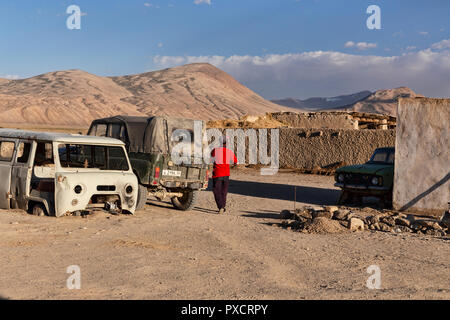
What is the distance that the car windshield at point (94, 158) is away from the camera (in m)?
11.4

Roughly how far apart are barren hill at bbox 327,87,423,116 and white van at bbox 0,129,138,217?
146018 millimetres

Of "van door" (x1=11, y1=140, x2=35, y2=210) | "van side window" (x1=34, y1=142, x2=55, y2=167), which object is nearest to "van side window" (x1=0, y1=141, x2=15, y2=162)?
"van door" (x1=11, y1=140, x2=35, y2=210)

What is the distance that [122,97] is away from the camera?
12625 centimetres

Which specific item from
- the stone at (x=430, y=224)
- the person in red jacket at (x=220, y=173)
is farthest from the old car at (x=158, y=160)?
the stone at (x=430, y=224)

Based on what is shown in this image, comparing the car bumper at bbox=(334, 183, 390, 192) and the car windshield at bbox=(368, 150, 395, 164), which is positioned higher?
the car windshield at bbox=(368, 150, 395, 164)

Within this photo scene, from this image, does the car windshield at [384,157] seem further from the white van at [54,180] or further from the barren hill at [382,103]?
the barren hill at [382,103]

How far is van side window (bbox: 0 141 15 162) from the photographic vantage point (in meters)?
10.6

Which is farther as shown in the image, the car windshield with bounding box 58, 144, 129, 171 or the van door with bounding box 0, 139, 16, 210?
the car windshield with bounding box 58, 144, 129, 171

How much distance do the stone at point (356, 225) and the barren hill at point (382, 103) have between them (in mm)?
144489

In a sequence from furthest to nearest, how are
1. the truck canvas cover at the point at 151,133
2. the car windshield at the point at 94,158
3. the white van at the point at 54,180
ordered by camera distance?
the truck canvas cover at the point at 151,133
the car windshield at the point at 94,158
the white van at the point at 54,180

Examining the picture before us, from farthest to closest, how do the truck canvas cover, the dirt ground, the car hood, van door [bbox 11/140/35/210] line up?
1. the car hood
2. the truck canvas cover
3. van door [bbox 11/140/35/210]
4. the dirt ground

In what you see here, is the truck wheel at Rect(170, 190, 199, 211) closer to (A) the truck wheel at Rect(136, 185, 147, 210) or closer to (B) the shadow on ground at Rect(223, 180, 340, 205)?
(A) the truck wheel at Rect(136, 185, 147, 210)

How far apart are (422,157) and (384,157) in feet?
6.41

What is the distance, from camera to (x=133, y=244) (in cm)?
838
